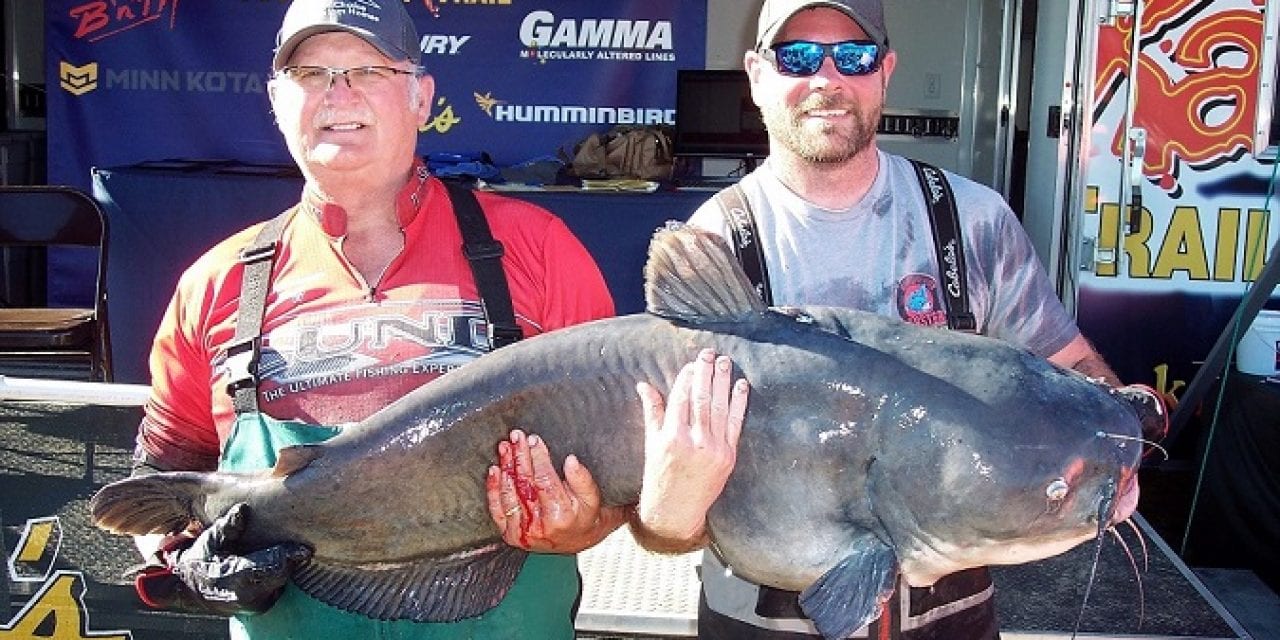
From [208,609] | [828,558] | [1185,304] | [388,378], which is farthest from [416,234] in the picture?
[1185,304]

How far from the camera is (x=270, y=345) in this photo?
224 centimetres

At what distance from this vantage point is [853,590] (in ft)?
5.92

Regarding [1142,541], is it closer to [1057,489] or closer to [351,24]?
[1057,489]

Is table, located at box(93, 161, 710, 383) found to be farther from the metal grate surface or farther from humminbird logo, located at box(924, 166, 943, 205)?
humminbird logo, located at box(924, 166, 943, 205)

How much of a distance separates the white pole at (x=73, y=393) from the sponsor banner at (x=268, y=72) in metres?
5.72

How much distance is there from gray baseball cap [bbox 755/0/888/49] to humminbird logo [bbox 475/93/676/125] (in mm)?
6500

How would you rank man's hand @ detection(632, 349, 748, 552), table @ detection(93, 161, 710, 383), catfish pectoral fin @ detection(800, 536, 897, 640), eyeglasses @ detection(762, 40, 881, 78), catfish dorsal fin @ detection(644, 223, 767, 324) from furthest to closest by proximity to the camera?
table @ detection(93, 161, 710, 383) < eyeglasses @ detection(762, 40, 881, 78) < catfish dorsal fin @ detection(644, 223, 767, 324) < man's hand @ detection(632, 349, 748, 552) < catfish pectoral fin @ detection(800, 536, 897, 640)

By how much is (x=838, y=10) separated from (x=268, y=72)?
749 cm

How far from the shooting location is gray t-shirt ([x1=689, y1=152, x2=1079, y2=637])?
7.73 ft

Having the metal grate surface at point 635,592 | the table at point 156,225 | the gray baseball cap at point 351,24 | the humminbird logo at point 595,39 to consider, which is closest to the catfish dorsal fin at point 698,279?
the gray baseball cap at point 351,24

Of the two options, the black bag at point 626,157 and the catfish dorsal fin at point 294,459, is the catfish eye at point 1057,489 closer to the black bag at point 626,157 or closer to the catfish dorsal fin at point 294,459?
the catfish dorsal fin at point 294,459

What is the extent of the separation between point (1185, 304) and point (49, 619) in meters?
5.35

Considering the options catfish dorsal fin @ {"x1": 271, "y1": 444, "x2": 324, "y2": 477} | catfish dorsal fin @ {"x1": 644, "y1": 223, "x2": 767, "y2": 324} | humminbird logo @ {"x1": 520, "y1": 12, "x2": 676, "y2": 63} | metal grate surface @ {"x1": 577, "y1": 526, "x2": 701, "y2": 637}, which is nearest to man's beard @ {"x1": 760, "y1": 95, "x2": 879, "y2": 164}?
catfish dorsal fin @ {"x1": 644, "y1": 223, "x2": 767, "y2": 324}

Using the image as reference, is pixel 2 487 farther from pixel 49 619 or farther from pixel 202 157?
pixel 202 157
